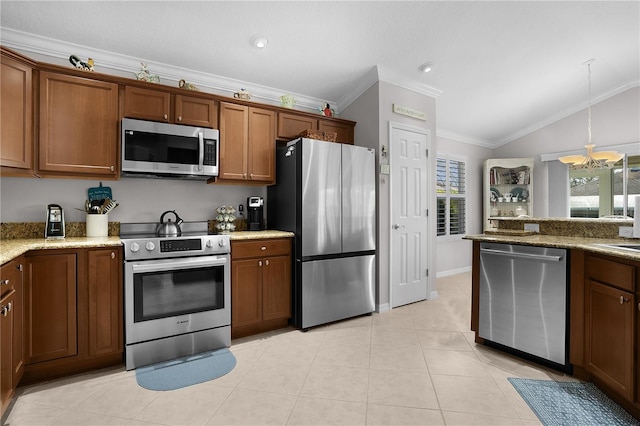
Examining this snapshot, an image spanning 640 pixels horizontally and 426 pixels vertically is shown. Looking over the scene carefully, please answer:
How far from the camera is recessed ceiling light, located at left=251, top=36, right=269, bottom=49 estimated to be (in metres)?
2.79

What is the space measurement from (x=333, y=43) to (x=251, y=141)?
126cm

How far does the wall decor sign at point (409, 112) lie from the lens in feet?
12.0

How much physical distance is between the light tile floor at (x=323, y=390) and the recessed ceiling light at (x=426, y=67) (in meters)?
2.92

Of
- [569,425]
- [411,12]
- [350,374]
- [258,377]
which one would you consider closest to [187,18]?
[411,12]

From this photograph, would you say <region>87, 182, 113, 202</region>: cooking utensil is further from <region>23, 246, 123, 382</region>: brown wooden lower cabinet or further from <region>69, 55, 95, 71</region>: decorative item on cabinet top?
<region>69, 55, 95, 71</region>: decorative item on cabinet top

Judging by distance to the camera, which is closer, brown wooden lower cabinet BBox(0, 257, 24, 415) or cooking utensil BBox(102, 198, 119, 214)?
brown wooden lower cabinet BBox(0, 257, 24, 415)

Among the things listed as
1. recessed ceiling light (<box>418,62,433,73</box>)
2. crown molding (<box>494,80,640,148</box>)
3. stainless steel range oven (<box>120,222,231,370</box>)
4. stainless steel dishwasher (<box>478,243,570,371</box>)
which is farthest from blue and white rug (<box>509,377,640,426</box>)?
crown molding (<box>494,80,640,148</box>)

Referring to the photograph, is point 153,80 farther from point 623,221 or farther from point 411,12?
point 623,221

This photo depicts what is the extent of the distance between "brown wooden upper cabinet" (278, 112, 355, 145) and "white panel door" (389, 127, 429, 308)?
1.90 ft

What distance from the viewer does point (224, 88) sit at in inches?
134

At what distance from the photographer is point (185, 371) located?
2.23 m

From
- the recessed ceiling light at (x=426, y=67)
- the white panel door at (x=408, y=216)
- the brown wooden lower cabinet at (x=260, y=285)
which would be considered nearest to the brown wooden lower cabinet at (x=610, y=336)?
the white panel door at (x=408, y=216)

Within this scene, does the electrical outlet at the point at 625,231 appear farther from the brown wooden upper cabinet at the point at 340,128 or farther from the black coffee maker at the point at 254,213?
the black coffee maker at the point at 254,213

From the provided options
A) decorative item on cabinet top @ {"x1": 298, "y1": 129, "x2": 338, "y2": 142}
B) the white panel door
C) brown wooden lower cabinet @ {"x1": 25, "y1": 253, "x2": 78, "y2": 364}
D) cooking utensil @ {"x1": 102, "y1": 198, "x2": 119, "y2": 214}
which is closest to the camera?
brown wooden lower cabinet @ {"x1": 25, "y1": 253, "x2": 78, "y2": 364}
